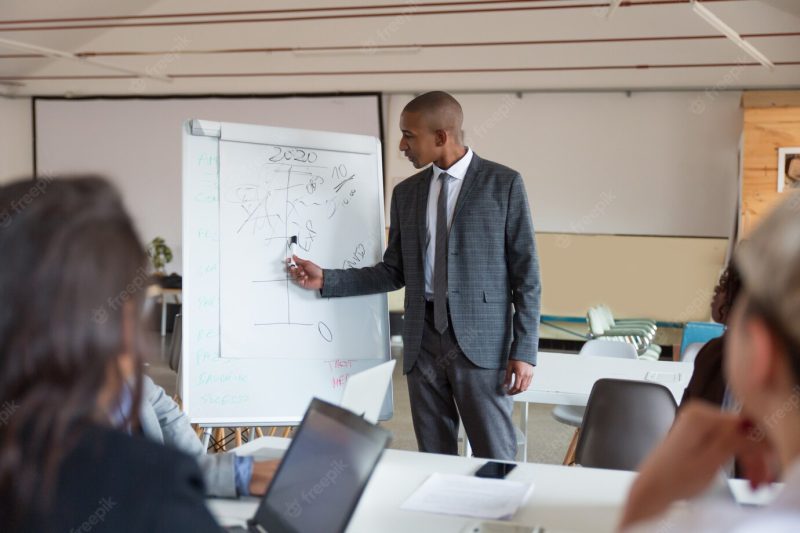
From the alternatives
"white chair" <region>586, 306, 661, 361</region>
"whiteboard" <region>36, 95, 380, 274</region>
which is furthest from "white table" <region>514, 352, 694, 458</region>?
"whiteboard" <region>36, 95, 380, 274</region>

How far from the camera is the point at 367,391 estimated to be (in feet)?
5.53

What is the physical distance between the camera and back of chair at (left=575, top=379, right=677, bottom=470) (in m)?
2.74

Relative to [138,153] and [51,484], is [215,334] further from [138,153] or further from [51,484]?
[138,153]

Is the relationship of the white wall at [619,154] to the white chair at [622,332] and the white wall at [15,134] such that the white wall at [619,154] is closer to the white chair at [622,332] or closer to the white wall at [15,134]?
the white chair at [622,332]

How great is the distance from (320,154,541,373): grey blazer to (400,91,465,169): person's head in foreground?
0.37ft

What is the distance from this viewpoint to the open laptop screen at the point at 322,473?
1.43 metres

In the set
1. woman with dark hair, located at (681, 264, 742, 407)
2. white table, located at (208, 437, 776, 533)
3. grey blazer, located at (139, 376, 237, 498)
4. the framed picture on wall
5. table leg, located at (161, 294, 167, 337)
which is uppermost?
the framed picture on wall

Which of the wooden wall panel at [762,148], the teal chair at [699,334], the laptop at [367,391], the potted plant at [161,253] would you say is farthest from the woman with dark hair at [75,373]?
the potted plant at [161,253]

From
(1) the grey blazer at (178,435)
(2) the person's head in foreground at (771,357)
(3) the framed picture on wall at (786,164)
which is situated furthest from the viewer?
(3) the framed picture on wall at (786,164)

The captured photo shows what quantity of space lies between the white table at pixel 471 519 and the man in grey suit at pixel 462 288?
0.76 m

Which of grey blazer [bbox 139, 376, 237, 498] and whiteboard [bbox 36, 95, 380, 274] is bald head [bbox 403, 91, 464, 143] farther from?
whiteboard [bbox 36, 95, 380, 274]

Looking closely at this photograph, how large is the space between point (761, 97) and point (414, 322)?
7.17 metres

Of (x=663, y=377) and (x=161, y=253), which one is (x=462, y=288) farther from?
(x=161, y=253)

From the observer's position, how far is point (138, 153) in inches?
438
